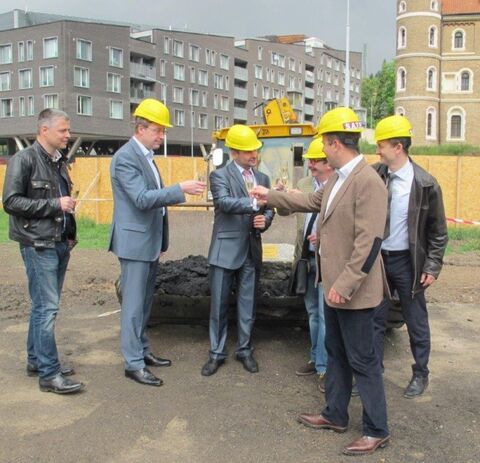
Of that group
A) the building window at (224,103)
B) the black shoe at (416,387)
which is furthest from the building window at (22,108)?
the black shoe at (416,387)

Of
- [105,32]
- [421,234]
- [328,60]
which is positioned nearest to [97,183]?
[421,234]

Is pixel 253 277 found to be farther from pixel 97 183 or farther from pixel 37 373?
pixel 97 183

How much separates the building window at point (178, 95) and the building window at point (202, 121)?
3.05 metres

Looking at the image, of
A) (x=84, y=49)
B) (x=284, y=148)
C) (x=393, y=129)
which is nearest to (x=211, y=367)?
(x=393, y=129)

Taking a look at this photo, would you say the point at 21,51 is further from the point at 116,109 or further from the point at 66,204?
the point at 66,204

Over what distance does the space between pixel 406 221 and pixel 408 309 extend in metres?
0.71

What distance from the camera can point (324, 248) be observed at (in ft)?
12.3

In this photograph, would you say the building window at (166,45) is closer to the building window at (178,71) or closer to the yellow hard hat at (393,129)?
the building window at (178,71)

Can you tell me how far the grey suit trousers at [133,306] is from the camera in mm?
4879

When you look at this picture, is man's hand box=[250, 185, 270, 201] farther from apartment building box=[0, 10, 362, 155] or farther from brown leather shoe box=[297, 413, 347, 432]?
apartment building box=[0, 10, 362, 155]

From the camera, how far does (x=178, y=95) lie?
64.4m

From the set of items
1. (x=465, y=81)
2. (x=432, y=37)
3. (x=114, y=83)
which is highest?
(x=432, y=37)

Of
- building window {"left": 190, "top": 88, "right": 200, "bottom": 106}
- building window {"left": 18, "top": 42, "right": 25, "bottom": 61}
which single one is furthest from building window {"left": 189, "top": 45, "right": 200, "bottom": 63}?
building window {"left": 18, "top": 42, "right": 25, "bottom": 61}

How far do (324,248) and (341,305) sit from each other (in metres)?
0.37
